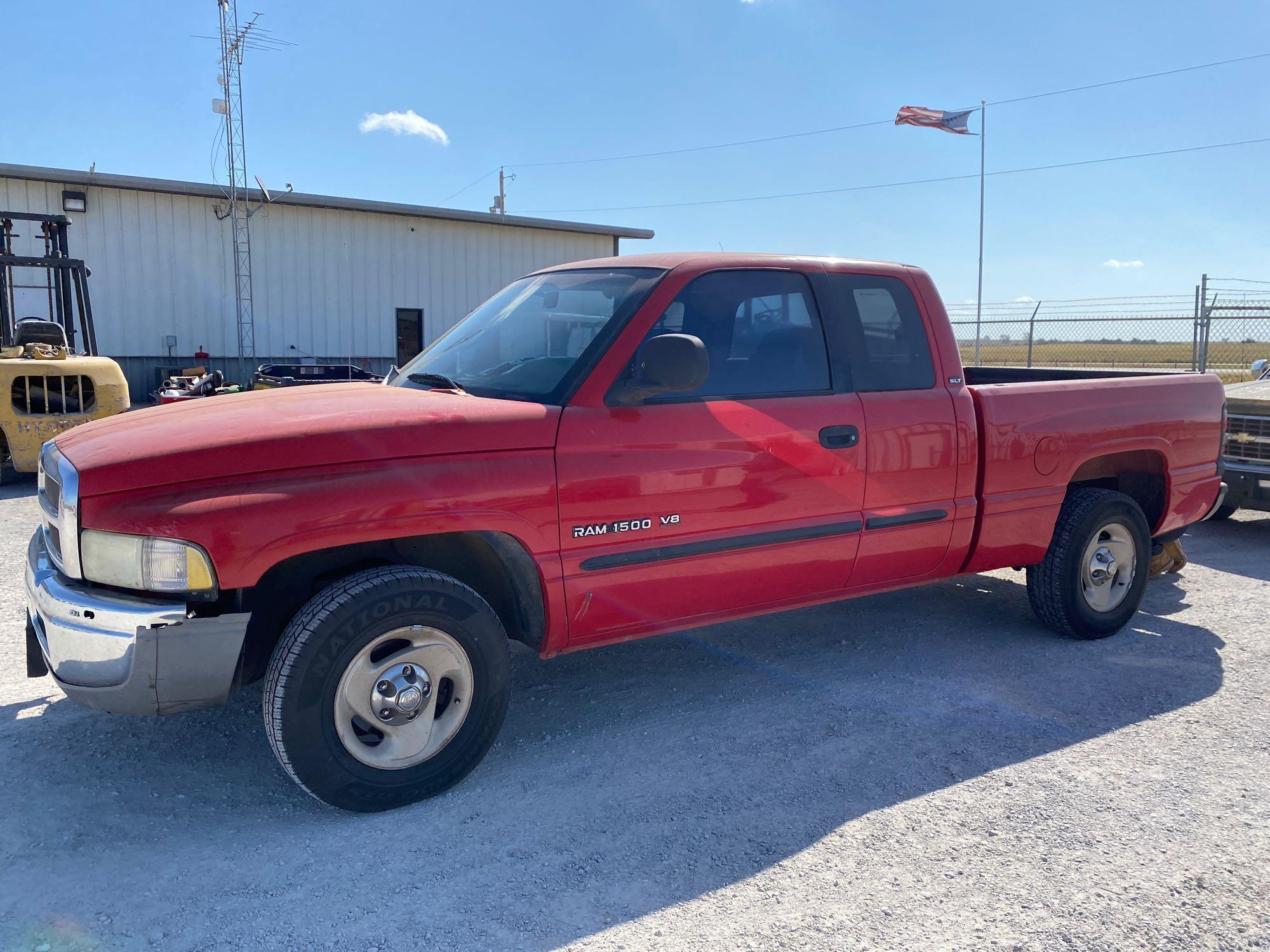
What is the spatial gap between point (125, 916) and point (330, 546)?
1164 millimetres

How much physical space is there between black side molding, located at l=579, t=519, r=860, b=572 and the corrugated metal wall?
54.0 ft

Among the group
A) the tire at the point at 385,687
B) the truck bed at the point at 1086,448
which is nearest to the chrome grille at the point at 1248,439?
the truck bed at the point at 1086,448

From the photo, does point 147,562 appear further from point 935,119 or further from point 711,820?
point 935,119

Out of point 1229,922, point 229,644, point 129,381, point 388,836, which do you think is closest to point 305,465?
point 229,644

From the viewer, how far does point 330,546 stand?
3.06m

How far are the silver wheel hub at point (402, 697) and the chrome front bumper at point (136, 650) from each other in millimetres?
392

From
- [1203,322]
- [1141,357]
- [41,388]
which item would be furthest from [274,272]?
[1141,357]

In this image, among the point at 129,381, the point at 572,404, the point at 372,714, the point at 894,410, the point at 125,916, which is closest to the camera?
the point at 125,916

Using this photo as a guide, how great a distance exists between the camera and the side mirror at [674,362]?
3432mm

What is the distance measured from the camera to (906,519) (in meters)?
4.29

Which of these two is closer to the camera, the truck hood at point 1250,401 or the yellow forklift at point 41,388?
A: the truck hood at point 1250,401

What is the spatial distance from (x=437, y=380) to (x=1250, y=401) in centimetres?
704

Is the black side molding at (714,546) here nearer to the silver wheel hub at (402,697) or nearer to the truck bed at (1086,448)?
the silver wheel hub at (402,697)

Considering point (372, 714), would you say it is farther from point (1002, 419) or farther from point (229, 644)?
point (1002, 419)
